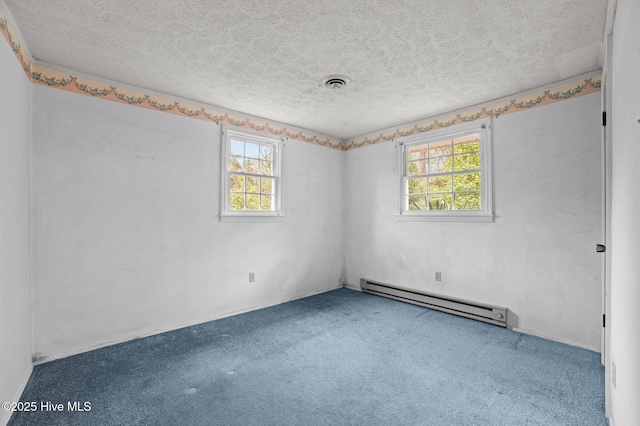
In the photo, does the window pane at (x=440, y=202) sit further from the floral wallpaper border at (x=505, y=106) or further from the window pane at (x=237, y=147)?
the window pane at (x=237, y=147)

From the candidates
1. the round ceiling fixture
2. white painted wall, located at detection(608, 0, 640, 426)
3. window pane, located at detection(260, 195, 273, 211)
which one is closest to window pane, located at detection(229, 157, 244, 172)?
window pane, located at detection(260, 195, 273, 211)

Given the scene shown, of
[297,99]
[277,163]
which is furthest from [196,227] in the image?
[297,99]

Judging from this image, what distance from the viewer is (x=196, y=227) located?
346cm

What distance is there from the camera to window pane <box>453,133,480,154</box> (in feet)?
12.1

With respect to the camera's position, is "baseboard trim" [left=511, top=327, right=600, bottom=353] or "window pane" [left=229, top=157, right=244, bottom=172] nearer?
"baseboard trim" [left=511, top=327, right=600, bottom=353]

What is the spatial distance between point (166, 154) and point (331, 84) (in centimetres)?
191

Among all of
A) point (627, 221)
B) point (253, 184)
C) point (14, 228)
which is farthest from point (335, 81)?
point (14, 228)

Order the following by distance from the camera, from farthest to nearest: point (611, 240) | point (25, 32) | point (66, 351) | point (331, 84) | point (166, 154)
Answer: point (166, 154) → point (331, 84) → point (66, 351) → point (25, 32) → point (611, 240)

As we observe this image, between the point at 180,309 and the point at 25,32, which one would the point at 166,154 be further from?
the point at 180,309

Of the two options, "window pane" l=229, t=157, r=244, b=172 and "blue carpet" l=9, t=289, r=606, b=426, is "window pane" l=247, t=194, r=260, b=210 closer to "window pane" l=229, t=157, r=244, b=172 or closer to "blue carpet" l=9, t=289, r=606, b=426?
"window pane" l=229, t=157, r=244, b=172

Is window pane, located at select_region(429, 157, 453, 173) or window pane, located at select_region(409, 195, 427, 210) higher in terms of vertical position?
window pane, located at select_region(429, 157, 453, 173)

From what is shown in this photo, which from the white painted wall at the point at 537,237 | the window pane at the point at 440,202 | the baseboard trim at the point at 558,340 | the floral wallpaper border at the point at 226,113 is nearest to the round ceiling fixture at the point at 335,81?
the floral wallpaper border at the point at 226,113

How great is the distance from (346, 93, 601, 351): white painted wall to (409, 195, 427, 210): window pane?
242mm

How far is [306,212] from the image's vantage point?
15.1 feet
